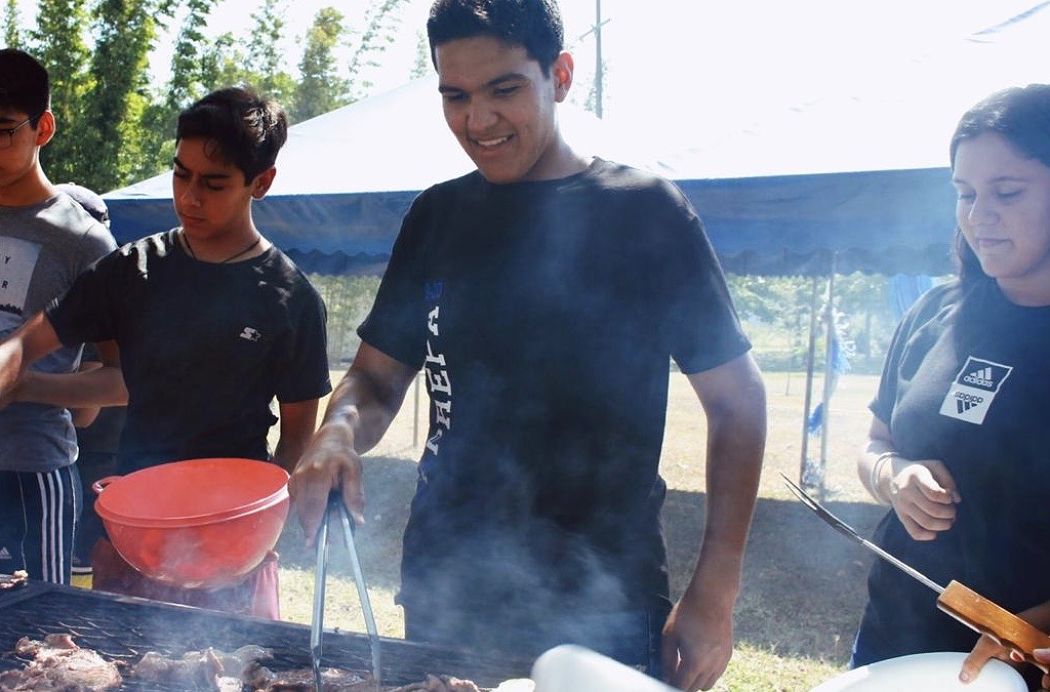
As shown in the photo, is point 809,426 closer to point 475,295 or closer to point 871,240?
point 871,240

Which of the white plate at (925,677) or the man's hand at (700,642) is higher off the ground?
the white plate at (925,677)

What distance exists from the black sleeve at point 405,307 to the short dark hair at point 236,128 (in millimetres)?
771

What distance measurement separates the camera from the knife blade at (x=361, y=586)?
1367 mm

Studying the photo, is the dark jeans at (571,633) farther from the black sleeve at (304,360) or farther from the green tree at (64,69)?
the green tree at (64,69)

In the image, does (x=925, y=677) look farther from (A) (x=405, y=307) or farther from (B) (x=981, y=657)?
(A) (x=405, y=307)

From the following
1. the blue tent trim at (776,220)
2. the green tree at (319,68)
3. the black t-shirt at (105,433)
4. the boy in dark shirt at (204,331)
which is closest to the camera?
the boy in dark shirt at (204,331)

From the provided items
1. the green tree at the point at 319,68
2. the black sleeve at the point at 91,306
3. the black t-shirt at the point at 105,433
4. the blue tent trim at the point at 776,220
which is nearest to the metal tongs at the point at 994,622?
the black sleeve at the point at 91,306

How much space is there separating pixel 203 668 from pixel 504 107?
4.42 ft

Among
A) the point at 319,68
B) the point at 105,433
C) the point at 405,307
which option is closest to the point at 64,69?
the point at 319,68

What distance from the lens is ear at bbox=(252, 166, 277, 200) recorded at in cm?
257

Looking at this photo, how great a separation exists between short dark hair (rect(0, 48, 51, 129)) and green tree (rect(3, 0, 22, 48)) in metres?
18.8

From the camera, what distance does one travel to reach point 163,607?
1946 mm

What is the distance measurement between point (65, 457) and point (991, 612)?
269 centimetres

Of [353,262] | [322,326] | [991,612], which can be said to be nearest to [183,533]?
[322,326]
